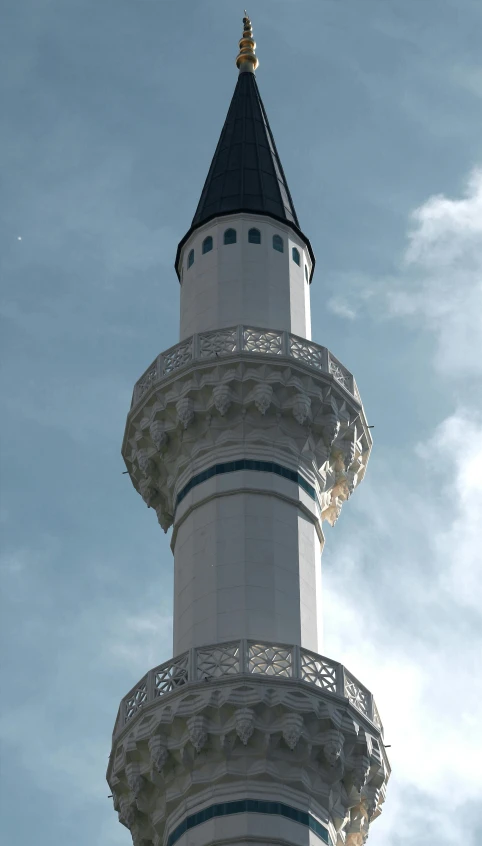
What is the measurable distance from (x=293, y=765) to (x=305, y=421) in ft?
25.8

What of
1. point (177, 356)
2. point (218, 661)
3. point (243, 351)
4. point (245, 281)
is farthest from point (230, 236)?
point (218, 661)

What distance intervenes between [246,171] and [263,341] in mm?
7157

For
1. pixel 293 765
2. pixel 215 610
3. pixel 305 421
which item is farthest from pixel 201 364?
pixel 293 765

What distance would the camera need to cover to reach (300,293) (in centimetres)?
4125

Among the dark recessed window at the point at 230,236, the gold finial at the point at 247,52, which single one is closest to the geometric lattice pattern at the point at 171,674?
the dark recessed window at the point at 230,236

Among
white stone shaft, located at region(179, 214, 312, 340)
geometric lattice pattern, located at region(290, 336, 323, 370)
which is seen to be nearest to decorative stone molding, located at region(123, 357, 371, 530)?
geometric lattice pattern, located at region(290, 336, 323, 370)

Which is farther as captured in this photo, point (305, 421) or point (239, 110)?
point (239, 110)

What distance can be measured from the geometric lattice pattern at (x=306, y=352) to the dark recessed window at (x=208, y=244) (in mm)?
4375

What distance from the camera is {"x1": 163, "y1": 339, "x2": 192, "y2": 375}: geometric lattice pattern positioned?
126 ft

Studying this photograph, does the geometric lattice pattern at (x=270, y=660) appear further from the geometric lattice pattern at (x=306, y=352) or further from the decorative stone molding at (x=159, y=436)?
the geometric lattice pattern at (x=306, y=352)

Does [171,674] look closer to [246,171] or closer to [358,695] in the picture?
[358,695]

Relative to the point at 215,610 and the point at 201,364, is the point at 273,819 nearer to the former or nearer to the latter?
the point at 215,610

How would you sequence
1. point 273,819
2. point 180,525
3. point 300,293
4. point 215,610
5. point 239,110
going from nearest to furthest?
point 273,819, point 215,610, point 180,525, point 300,293, point 239,110

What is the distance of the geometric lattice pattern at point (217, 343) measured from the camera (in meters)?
37.9
